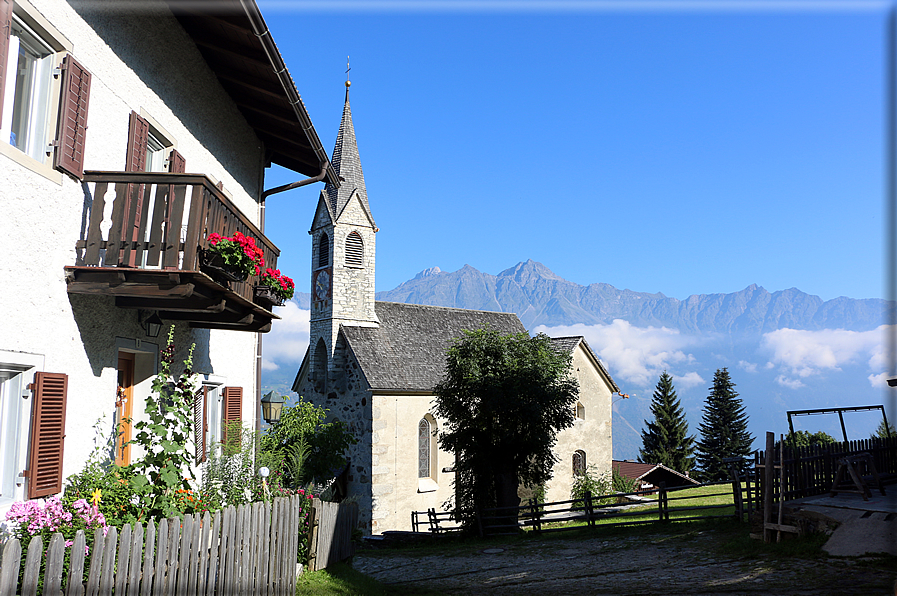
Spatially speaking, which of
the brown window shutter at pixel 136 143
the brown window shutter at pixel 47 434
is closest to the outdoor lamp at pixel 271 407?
the brown window shutter at pixel 136 143

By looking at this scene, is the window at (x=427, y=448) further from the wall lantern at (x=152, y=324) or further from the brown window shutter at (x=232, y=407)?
the wall lantern at (x=152, y=324)

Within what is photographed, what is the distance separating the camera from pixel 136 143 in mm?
8539

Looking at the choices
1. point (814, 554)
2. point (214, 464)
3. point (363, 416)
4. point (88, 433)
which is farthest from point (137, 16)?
point (363, 416)

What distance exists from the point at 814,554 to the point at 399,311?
77.8 feet

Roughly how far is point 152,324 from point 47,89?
3.46 metres

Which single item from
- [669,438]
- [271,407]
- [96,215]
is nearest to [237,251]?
[96,215]

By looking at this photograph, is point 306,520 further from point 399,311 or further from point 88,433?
point 399,311

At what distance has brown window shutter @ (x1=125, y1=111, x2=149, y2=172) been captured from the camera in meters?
8.39

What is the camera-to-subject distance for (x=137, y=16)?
8.56 m

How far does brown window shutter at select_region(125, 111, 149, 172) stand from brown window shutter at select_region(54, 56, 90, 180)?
113 cm

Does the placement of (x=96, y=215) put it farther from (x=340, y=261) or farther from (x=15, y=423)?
(x=340, y=261)

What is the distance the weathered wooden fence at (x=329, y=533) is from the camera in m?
10.8

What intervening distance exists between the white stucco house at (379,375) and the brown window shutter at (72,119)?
20184 mm

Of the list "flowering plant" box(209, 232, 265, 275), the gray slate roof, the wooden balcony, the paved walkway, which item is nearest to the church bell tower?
the gray slate roof
